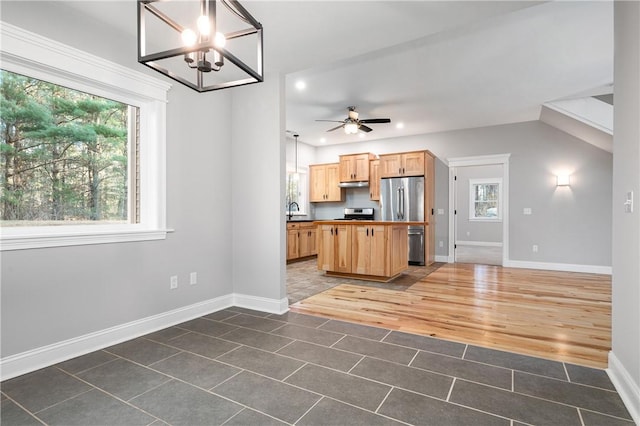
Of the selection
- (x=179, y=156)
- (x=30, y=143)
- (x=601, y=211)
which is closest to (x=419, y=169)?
(x=601, y=211)

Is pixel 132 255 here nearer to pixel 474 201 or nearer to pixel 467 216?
pixel 467 216

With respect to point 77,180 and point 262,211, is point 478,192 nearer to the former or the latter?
point 262,211

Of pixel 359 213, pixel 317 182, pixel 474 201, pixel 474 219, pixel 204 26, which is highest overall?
pixel 204 26

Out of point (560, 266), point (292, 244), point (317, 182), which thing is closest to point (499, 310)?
point (560, 266)

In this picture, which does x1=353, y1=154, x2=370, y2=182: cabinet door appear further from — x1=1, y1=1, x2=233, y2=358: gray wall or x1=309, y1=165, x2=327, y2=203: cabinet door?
x1=1, y1=1, x2=233, y2=358: gray wall

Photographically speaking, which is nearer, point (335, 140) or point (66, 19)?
point (66, 19)

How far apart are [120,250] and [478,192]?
10.0 meters

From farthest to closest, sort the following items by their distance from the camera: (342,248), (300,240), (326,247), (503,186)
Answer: (300,240)
(503,186)
(326,247)
(342,248)

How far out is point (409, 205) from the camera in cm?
643


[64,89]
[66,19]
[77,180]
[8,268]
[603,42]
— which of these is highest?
[603,42]

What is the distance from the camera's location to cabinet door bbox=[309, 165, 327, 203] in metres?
7.96

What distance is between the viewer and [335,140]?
25.4ft

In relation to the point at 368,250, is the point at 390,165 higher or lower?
higher

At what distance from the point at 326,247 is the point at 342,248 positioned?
30 centimetres
